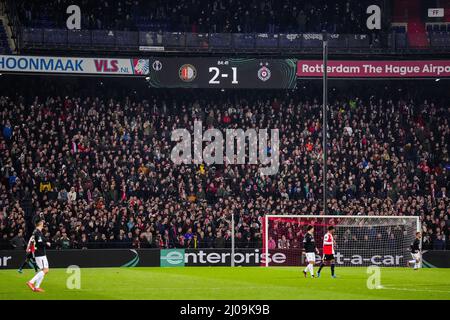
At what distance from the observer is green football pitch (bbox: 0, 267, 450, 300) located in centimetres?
2375

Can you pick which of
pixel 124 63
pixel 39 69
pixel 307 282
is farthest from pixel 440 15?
pixel 307 282

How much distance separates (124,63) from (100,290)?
2765cm

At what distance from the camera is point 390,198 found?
1799 inches

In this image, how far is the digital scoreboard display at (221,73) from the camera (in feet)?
168

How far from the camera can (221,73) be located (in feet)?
169

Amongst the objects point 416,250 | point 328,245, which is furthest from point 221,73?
point 328,245

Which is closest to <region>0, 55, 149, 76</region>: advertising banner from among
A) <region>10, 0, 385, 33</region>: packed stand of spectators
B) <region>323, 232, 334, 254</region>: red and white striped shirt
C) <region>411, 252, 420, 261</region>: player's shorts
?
<region>10, 0, 385, 33</region>: packed stand of spectators

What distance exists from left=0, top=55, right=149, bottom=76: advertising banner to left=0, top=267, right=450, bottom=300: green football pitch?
1772cm

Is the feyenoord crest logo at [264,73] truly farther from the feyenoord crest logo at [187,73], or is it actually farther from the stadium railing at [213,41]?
the feyenoord crest logo at [187,73]

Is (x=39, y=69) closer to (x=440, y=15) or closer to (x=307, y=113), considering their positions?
(x=307, y=113)

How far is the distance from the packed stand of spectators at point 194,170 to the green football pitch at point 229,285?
644 cm

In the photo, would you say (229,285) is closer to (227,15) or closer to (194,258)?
(194,258)

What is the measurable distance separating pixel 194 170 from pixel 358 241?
11.9m

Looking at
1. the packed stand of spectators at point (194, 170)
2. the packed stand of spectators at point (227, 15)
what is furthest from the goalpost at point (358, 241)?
the packed stand of spectators at point (227, 15)
